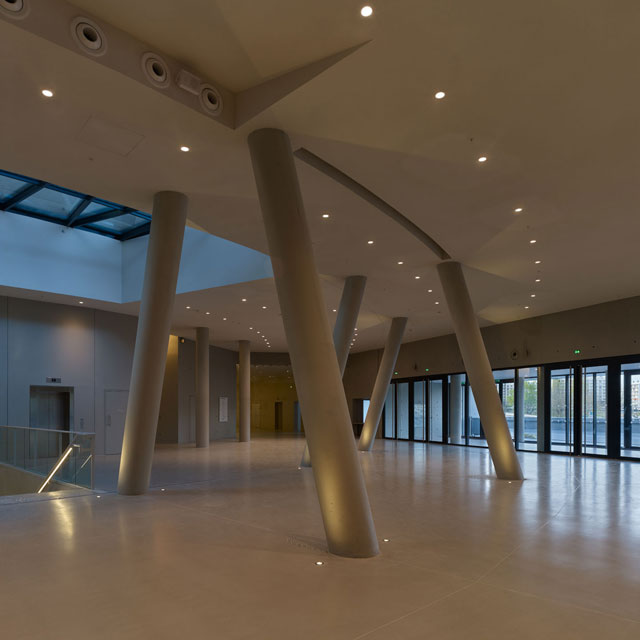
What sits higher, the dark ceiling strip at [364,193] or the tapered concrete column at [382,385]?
the dark ceiling strip at [364,193]

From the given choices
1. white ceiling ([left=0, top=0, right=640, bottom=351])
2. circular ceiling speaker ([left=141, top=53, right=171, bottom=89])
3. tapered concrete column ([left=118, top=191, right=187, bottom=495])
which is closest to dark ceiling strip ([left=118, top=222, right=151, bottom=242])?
white ceiling ([left=0, top=0, right=640, bottom=351])

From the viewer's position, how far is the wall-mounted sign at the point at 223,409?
33594 millimetres

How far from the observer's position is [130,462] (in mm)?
10266

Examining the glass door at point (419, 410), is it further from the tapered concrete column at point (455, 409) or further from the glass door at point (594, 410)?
the glass door at point (594, 410)

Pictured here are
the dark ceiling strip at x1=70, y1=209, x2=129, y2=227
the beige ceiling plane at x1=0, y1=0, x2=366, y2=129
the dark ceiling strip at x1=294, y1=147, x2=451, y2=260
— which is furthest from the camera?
the dark ceiling strip at x1=70, y1=209, x2=129, y2=227

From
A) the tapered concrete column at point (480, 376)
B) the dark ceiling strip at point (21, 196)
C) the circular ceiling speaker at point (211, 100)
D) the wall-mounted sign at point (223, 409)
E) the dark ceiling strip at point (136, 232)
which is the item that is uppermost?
the dark ceiling strip at point (21, 196)

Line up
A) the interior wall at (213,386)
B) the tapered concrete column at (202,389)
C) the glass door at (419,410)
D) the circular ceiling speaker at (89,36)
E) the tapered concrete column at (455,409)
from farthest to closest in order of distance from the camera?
the glass door at (419,410) < the interior wall at (213,386) < the tapered concrete column at (455,409) < the tapered concrete column at (202,389) < the circular ceiling speaker at (89,36)

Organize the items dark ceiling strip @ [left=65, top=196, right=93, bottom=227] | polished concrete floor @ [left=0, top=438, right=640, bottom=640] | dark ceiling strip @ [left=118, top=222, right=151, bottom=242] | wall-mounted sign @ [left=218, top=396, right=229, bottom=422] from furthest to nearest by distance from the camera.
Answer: wall-mounted sign @ [left=218, top=396, right=229, bottom=422]
dark ceiling strip @ [left=118, top=222, right=151, bottom=242]
dark ceiling strip @ [left=65, top=196, right=93, bottom=227]
polished concrete floor @ [left=0, top=438, right=640, bottom=640]

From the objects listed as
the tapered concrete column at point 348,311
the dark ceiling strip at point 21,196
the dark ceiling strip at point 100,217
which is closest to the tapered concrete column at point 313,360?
the tapered concrete column at point 348,311

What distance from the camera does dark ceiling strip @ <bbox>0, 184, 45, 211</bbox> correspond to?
16603 mm

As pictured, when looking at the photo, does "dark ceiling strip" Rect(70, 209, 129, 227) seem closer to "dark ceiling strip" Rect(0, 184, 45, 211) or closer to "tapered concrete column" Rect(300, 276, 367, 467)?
"dark ceiling strip" Rect(0, 184, 45, 211)

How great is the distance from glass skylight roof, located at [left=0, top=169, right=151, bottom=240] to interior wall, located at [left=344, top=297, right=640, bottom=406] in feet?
52.6

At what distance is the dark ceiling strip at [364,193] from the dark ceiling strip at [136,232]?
440 inches

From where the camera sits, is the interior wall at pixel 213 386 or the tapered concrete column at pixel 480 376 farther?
the interior wall at pixel 213 386
